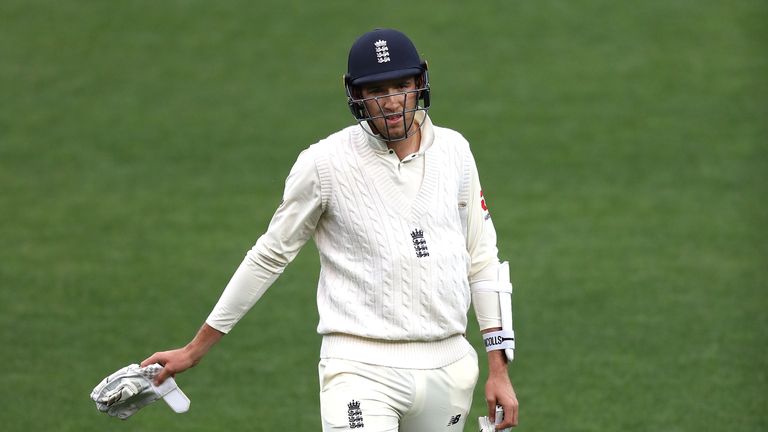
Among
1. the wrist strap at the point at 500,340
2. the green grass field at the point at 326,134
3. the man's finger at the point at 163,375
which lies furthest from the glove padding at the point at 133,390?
the green grass field at the point at 326,134

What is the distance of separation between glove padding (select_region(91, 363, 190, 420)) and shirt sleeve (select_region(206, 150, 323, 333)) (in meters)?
0.29

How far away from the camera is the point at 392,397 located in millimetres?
4285

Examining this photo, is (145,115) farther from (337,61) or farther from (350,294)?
(350,294)

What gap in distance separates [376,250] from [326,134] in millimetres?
9015

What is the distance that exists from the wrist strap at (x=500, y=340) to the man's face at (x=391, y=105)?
31.0 inches

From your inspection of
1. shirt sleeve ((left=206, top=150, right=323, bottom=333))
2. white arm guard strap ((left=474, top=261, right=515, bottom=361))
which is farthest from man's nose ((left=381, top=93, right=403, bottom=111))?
white arm guard strap ((left=474, top=261, right=515, bottom=361))

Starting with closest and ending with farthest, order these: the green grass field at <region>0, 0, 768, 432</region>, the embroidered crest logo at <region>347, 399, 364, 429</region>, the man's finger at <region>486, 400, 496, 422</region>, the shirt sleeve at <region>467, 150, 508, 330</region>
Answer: the embroidered crest logo at <region>347, 399, 364, 429</region>
the man's finger at <region>486, 400, 496, 422</region>
the shirt sleeve at <region>467, 150, 508, 330</region>
the green grass field at <region>0, 0, 768, 432</region>

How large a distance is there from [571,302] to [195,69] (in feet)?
23.2

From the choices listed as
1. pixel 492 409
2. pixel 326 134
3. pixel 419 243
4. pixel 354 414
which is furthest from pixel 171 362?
pixel 326 134

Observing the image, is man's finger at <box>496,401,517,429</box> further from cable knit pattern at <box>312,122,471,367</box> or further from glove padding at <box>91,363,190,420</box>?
glove padding at <box>91,363,190,420</box>

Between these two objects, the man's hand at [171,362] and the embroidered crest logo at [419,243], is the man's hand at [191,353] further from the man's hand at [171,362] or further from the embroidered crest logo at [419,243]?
the embroidered crest logo at [419,243]

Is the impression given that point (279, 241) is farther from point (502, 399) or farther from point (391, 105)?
point (502, 399)

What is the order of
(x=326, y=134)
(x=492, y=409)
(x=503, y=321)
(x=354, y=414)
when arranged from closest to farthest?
1. (x=354, y=414)
2. (x=492, y=409)
3. (x=503, y=321)
4. (x=326, y=134)

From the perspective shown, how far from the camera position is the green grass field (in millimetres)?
7887
